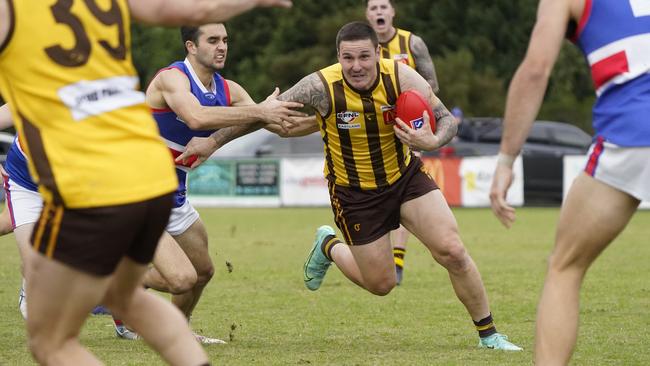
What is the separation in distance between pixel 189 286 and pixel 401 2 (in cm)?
3975

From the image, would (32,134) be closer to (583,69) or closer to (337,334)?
(337,334)

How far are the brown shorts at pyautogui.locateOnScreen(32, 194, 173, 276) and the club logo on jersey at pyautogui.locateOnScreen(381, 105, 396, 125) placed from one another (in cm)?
350

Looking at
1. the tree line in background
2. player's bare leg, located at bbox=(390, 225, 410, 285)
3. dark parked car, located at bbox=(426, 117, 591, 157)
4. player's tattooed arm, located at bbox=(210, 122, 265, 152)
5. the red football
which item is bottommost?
the tree line in background

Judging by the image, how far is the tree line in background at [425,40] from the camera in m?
43.8

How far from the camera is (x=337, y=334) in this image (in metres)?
7.86

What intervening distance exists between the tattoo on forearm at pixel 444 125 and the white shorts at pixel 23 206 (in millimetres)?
2451

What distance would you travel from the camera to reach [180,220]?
7.47 m

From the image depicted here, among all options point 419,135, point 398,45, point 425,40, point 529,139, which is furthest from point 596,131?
point 425,40

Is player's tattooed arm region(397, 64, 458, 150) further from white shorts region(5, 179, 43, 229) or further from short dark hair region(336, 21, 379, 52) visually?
white shorts region(5, 179, 43, 229)

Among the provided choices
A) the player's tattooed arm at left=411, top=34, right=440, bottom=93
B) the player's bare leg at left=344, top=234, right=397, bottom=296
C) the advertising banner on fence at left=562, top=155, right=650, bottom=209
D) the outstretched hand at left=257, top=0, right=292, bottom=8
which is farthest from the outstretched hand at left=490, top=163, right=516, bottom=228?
the advertising banner on fence at left=562, top=155, right=650, bottom=209

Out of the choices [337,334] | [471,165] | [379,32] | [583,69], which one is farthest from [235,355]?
[583,69]

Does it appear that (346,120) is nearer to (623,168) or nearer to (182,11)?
→ (623,168)

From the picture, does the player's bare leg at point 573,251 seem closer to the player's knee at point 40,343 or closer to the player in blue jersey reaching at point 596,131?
the player in blue jersey reaching at point 596,131

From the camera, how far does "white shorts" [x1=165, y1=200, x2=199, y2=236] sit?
745 cm
